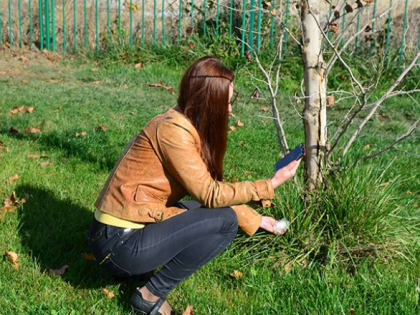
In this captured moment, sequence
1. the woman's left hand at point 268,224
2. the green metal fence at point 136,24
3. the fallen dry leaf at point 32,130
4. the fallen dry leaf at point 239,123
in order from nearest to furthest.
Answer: the woman's left hand at point 268,224 < the fallen dry leaf at point 32,130 < the fallen dry leaf at point 239,123 < the green metal fence at point 136,24

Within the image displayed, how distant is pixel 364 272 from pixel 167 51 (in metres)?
6.91

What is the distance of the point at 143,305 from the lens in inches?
118

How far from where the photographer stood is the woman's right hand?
3082mm

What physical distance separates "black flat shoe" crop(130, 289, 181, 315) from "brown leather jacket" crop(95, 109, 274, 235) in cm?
38

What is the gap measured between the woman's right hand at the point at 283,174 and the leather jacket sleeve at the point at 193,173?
0.04 metres

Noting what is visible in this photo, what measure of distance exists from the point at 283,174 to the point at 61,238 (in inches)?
59.3

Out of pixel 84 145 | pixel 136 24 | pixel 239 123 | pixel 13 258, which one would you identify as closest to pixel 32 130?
pixel 84 145

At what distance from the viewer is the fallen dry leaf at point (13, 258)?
3.39 meters

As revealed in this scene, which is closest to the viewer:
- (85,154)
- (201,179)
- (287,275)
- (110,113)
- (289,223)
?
(201,179)

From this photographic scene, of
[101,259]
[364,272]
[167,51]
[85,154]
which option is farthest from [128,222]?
[167,51]

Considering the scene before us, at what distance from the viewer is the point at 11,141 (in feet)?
18.5

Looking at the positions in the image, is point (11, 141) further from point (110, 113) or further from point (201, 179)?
point (201, 179)

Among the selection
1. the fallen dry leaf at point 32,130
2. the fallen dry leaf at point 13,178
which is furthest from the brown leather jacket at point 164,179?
the fallen dry leaf at point 32,130

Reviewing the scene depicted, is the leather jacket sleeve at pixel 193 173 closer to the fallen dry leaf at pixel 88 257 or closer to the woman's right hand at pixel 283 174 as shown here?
the woman's right hand at pixel 283 174
